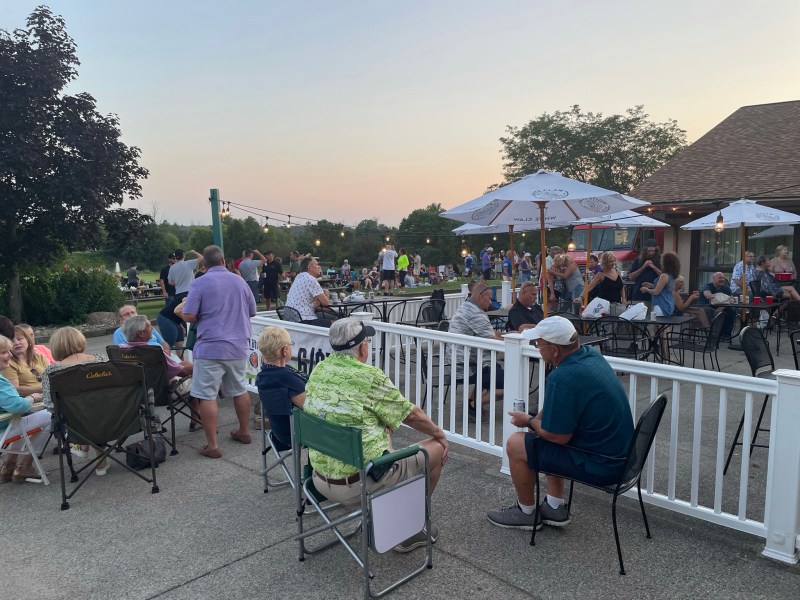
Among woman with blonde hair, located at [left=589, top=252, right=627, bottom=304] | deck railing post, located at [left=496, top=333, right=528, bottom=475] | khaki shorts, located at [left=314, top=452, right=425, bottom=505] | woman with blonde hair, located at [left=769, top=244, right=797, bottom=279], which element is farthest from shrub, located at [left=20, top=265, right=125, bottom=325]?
woman with blonde hair, located at [left=769, top=244, right=797, bottom=279]

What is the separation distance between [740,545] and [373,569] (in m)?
2.04

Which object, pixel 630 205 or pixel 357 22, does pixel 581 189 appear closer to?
pixel 630 205

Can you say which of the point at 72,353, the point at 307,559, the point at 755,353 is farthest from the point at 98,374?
the point at 755,353

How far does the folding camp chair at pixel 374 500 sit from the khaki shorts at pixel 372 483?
55 millimetres

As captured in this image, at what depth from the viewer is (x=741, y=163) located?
14.5 metres

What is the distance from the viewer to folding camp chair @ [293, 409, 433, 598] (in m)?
2.51

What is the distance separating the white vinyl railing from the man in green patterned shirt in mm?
1024

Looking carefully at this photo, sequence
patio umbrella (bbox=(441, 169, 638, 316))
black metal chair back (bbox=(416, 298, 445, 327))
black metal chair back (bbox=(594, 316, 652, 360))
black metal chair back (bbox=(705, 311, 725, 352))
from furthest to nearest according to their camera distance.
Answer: black metal chair back (bbox=(416, 298, 445, 327))
black metal chair back (bbox=(705, 311, 725, 352))
black metal chair back (bbox=(594, 316, 652, 360))
patio umbrella (bbox=(441, 169, 638, 316))

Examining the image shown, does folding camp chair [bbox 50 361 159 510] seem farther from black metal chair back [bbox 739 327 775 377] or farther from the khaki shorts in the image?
black metal chair back [bbox 739 327 775 377]

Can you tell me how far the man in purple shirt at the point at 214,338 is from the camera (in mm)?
4699

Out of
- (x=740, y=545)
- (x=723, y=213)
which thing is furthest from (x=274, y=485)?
(x=723, y=213)

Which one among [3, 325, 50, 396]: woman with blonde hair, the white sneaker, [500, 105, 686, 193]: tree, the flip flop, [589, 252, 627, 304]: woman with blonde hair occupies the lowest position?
the flip flop

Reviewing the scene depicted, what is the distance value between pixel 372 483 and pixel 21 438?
316 centimetres

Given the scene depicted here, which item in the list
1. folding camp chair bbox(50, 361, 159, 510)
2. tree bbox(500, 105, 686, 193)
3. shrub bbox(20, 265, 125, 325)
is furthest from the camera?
tree bbox(500, 105, 686, 193)
